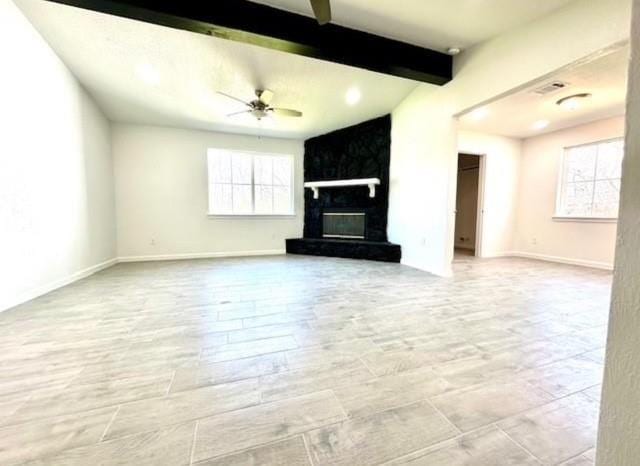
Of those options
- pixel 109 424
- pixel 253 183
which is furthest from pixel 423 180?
pixel 109 424

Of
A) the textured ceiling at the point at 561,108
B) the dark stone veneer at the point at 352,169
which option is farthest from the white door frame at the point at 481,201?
the dark stone veneer at the point at 352,169

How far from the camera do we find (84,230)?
3.99 meters

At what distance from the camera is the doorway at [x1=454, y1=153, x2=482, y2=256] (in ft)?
23.6

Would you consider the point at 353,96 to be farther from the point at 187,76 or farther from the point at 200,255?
the point at 200,255

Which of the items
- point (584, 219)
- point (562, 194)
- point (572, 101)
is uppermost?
→ point (572, 101)

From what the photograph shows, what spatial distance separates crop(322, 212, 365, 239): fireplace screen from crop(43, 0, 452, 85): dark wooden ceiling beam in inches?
120

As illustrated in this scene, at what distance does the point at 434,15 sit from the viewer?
275cm

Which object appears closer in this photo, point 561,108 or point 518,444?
point 518,444

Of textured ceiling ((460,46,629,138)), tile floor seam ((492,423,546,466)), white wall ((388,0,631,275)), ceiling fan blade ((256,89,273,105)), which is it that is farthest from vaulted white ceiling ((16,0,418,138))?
tile floor seam ((492,423,546,466))

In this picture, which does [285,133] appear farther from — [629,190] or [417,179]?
→ [629,190]

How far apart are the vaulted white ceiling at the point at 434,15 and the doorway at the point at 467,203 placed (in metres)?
4.67

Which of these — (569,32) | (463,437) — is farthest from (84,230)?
(569,32)

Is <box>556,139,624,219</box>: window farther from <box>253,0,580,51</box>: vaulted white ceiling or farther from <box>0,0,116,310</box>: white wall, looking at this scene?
<box>0,0,116,310</box>: white wall

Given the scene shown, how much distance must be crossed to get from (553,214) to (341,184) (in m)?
4.42
